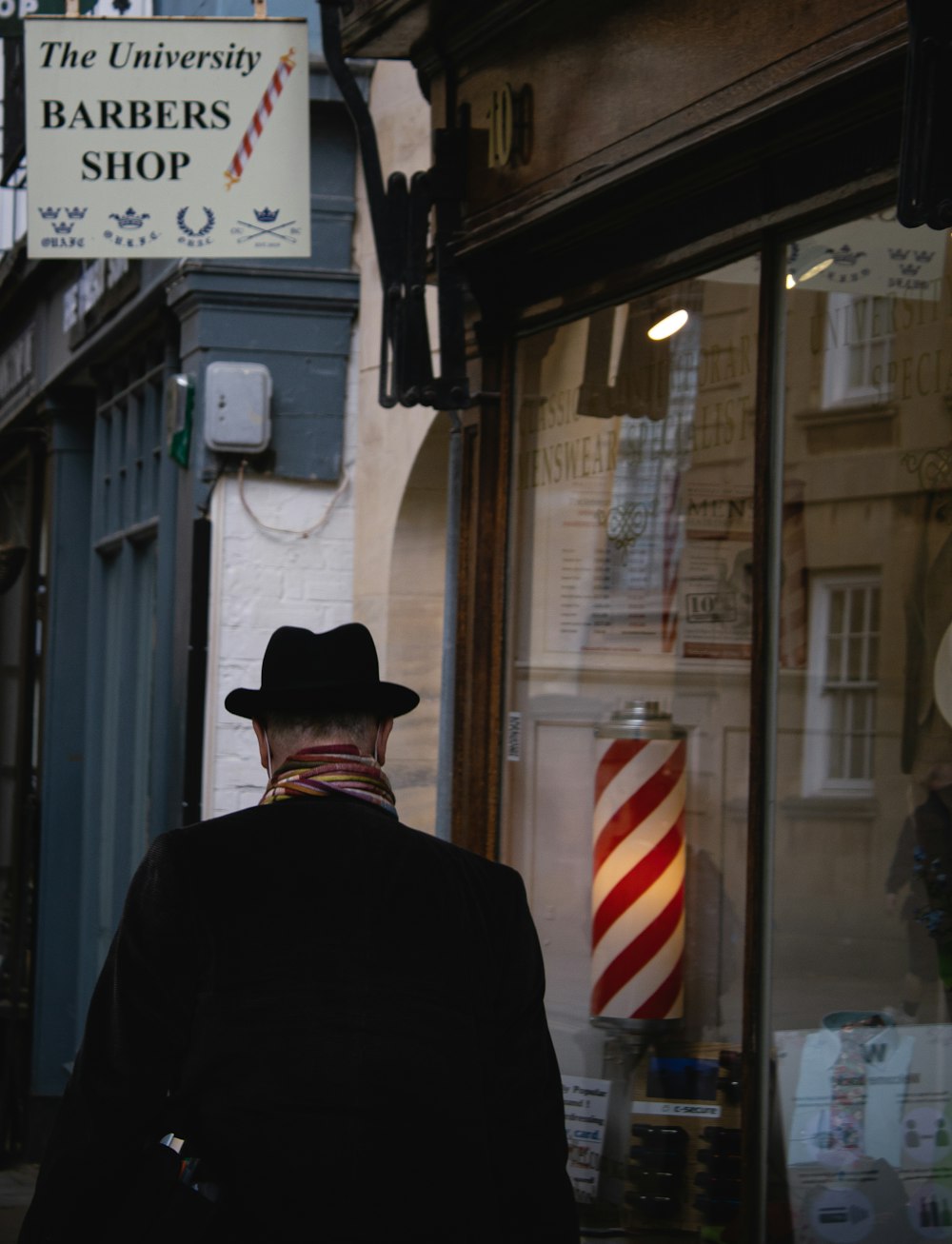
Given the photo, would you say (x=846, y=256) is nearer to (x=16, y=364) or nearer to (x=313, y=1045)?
(x=313, y=1045)

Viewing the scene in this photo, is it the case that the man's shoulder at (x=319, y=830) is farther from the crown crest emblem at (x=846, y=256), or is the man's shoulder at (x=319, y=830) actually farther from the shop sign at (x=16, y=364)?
the shop sign at (x=16, y=364)

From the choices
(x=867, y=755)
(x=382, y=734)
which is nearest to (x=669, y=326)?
(x=867, y=755)

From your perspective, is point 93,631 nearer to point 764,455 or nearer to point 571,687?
point 571,687

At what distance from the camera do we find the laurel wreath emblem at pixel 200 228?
6.16m

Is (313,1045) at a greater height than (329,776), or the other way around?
(329,776)

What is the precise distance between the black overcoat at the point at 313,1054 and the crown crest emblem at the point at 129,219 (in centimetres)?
366

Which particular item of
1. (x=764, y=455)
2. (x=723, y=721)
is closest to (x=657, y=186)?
(x=764, y=455)

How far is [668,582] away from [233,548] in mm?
3193

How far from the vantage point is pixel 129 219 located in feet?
20.5

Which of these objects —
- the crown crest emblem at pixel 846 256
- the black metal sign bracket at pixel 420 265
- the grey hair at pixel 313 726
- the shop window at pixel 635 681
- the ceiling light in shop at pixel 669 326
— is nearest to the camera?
the grey hair at pixel 313 726

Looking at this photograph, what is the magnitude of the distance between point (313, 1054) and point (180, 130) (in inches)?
161

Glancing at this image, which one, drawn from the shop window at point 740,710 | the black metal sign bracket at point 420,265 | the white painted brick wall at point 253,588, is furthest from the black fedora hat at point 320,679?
the white painted brick wall at point 253,588

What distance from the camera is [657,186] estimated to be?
15.7 feet

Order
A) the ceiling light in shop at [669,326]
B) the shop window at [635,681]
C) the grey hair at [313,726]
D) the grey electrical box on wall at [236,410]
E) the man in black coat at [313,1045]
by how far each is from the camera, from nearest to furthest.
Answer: the man in black coat at [313,1045] < the grey hair at [313,726] < the shop window at [635,681] < the ceiling light in shop at [669,326] < the grey electrical box on wall at [236,410]
